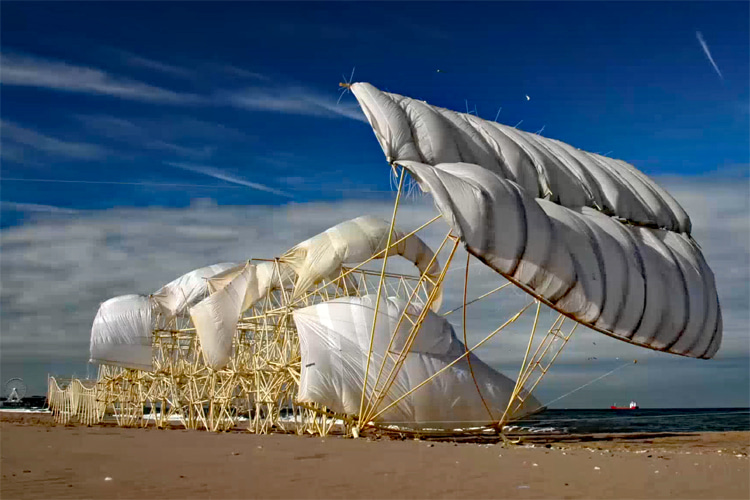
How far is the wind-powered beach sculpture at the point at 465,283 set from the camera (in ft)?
59.3

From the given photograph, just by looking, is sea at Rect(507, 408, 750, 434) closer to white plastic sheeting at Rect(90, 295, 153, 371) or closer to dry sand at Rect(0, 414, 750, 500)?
dry sand at Rect(0, 414, 750, 500)

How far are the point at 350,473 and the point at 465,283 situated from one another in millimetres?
8963

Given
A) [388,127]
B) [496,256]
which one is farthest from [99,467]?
[388,127]

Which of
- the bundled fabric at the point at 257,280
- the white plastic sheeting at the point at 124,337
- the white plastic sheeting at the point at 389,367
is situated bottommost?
the white plastic sheeting at the point at 389,367

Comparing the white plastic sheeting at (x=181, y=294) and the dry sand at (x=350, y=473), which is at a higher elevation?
the white plastic sheeting at (x=181, y=294)

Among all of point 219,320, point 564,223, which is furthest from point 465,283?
point 219,320

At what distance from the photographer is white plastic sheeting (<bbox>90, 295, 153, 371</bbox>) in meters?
Result: 41.0

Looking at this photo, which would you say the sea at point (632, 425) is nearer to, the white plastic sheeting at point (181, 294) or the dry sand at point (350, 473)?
the dry sand at point (350, 473)

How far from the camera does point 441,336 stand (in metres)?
26.7

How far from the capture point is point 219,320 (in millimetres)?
31750

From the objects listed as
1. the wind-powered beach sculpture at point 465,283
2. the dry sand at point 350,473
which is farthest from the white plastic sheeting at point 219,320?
the dry sand at point 350,473

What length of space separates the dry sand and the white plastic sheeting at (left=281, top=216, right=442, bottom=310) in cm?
1180

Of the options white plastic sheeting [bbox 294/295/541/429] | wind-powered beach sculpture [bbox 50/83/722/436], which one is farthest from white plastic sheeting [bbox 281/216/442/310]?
white plastic sheeting [bbox 294/295/541/429]

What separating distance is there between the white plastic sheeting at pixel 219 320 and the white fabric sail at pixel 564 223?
1322 cm
